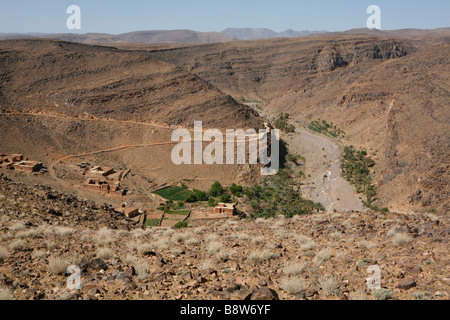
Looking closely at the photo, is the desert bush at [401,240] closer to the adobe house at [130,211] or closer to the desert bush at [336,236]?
the desert bush at [336,236]

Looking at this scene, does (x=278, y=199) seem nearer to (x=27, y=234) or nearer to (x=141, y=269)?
(x=27, y=234)

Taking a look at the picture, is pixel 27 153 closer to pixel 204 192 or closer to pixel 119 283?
pixel 204 192

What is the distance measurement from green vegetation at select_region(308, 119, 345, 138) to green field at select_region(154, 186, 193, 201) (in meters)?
31.7

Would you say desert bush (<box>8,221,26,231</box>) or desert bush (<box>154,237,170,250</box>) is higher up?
desert bush (<box>8,221,26,231</box>)

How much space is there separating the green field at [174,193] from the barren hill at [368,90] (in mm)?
16846

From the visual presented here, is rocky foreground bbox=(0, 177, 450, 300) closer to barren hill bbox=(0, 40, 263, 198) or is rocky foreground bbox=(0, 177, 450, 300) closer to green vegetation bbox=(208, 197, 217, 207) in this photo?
green vegetation bbox=(208, 197, 217, 207)

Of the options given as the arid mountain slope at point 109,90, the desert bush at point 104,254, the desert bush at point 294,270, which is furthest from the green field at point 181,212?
the desert bush at point 294,270

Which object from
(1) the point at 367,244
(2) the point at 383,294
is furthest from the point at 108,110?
(2) the point at 383,294

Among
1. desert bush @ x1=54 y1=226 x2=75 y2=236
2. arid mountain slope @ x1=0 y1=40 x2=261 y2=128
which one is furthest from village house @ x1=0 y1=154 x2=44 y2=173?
desert bush @ x1=54 y1=226 x2=75 y2=236

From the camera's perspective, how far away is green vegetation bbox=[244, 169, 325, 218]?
2811cm
